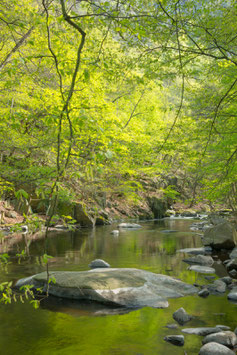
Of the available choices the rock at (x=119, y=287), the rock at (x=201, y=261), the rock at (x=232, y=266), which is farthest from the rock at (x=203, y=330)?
the rock at (x=201, y=261)

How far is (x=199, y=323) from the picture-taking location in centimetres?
475

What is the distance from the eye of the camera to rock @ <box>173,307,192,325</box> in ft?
15.8

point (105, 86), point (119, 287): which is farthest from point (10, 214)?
point (119, 287)

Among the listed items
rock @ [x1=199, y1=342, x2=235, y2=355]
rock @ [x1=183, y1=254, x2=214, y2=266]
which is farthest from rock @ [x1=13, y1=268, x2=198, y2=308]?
rock @ [x1=183, y1=254, x2=214, y2=266]

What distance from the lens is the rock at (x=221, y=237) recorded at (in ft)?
37.5

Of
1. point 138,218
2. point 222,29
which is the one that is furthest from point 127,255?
point 138,218

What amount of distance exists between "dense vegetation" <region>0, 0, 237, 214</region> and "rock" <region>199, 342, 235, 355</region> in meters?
2.43

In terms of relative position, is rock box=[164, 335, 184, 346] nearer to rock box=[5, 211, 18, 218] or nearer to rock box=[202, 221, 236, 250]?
rock box=[202, 221, 236, 250]

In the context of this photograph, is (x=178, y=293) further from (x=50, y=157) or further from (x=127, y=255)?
(x=50, y=157)

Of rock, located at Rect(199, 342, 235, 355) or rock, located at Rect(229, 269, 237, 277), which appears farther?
rock, located at Rect(229, 269, 237, 277)

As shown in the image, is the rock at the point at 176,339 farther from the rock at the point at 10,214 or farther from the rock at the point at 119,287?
the rock at the point at 10,214

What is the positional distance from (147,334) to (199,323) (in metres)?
0.88

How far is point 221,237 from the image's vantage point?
37.8ft

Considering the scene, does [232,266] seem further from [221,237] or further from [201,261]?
[221,237]
